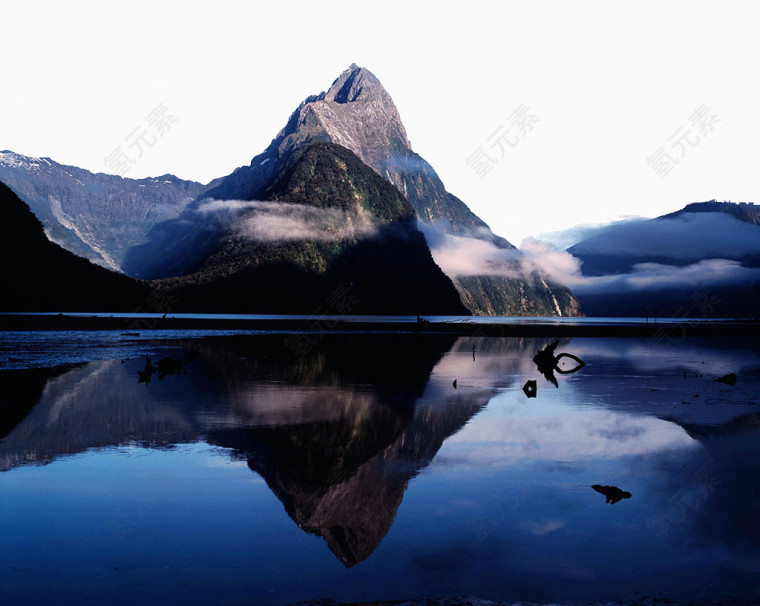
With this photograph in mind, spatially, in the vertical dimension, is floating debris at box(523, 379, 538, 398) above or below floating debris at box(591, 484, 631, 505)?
above

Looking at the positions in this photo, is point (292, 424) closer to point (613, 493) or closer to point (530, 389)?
point (613, 493)

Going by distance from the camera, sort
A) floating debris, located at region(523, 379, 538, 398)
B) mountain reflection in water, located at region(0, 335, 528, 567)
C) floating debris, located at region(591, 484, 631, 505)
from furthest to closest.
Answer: floating debris, located at region(523, 379, 538, 398)
floating debris, located at region(591, 484, 631, 505)
mountain reflection in water, located at region(0, 335, 528, 567)

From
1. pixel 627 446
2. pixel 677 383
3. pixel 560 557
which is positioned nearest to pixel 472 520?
pixel 560 557

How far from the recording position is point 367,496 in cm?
1672

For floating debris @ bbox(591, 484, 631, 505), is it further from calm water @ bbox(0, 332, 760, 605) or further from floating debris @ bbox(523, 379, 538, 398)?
floating debris @ bbox(523, 379, 538, 398)

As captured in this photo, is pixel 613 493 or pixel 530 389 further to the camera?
pixel 530 389

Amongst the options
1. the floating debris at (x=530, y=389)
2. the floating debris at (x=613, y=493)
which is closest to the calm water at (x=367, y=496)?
the floating debris at (x=613, y=493)

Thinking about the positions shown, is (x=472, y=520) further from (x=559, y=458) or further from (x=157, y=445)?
(x=157, y=445)

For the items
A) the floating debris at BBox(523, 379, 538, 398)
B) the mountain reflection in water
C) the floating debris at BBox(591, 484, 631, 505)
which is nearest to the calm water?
the mountain reflection in water

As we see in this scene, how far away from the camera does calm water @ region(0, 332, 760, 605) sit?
11.4 metres

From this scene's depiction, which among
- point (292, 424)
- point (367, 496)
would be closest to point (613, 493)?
point (367, 496)

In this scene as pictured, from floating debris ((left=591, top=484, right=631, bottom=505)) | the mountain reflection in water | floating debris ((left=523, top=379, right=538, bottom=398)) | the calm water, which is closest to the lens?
the calm water

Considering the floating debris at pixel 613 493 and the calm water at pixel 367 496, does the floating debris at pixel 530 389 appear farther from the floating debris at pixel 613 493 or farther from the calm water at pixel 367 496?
the floating debris at pixel 613 493

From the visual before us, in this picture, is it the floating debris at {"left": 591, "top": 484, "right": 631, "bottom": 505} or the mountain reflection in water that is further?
the floating debris at {"left": 591, "top": 484, "right": 631, "bottom": 505}
